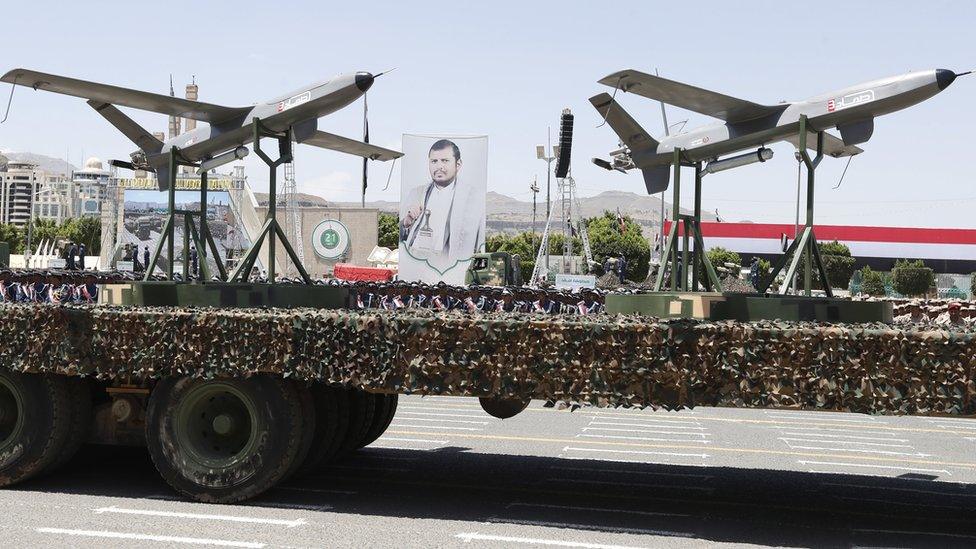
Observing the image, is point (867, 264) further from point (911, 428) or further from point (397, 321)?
point (397, 321)

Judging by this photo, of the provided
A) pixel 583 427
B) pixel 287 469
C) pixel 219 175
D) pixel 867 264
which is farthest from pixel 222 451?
pixel 219 175

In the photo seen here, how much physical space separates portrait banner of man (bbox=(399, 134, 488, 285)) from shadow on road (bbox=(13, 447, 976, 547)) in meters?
40.0

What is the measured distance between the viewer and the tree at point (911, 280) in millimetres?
71250

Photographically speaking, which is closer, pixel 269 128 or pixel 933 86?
pixel 933 86

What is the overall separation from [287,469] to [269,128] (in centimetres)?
478

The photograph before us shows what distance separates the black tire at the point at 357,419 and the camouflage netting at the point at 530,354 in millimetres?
1641

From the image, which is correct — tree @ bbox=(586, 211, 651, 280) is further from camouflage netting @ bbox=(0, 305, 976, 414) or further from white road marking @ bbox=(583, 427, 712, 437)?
camouflage netting @ bbox=(0, 305, 976, 414)

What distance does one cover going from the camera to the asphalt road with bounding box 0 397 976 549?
28.0ft

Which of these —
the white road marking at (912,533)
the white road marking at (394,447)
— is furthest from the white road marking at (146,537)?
the white road marking at (912,533)

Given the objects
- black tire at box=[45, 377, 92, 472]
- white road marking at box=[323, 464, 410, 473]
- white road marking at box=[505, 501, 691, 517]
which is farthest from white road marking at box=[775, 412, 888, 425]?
black tire at box=[45, 377, 92, 472]

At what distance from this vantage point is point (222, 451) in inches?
391

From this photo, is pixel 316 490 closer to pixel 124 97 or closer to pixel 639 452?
pixel 639 452

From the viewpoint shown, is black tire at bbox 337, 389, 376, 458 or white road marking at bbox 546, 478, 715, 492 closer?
white road marking at bbox 546, 478, 715, 492

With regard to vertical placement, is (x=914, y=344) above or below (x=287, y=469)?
above
